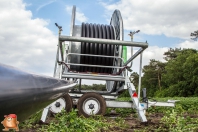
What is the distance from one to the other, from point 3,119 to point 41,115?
4839 millimetres

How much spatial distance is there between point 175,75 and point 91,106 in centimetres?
5449

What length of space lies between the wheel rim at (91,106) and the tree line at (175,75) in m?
45.2

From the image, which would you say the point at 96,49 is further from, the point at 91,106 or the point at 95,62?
the point at 91,106

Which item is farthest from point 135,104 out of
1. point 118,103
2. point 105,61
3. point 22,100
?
point 22,100

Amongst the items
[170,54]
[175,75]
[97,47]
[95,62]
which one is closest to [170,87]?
[175,75]

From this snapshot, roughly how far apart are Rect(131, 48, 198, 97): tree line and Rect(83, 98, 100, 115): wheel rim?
148 feet

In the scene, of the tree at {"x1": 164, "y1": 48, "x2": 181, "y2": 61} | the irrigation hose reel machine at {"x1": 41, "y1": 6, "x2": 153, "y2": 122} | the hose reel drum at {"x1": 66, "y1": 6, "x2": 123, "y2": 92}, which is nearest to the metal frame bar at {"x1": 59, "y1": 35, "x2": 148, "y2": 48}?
the irrigation hose reel machine at {"x1": 41, "y1": 6, "x2": 153, "y2": 122}

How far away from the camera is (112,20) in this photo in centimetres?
990

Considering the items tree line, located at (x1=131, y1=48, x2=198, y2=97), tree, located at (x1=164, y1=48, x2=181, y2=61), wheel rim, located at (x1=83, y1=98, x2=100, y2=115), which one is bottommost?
wheel rim, located at (x1=83, y1=98, x2=100, y2=115)

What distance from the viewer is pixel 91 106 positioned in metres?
5.78

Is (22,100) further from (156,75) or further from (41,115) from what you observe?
(156,75)

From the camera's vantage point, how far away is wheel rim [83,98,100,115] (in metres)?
5.79

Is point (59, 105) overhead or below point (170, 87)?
below

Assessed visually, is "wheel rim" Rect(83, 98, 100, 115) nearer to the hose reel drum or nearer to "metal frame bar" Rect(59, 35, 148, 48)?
"metal frame bar" Rect(59, 35, 148, 48)
